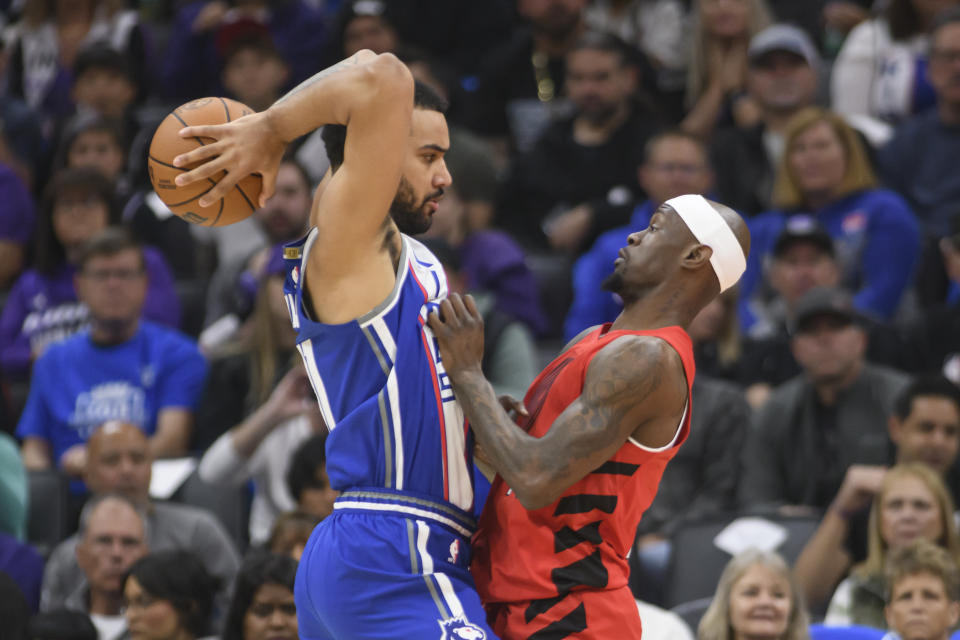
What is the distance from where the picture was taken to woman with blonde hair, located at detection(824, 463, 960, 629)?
686 centimetres

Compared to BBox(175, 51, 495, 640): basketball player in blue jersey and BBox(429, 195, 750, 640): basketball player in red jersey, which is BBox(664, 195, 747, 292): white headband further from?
BBox(175, 51, 495, 640): basketball player in blue jersey

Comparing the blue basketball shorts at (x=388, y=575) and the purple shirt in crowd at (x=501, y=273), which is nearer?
the blue basketball shorts at (x=388, y=575)

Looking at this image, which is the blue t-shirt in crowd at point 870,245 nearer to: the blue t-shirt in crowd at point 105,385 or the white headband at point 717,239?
the blue t-shirt in crowd at point 105,385

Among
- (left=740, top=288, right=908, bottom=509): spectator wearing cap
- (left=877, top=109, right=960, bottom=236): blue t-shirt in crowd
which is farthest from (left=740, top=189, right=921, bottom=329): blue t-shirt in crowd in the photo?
(left=740, top=288, right=908, bottom=509): spectator wearing cap

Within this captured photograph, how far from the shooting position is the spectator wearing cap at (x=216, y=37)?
11898 millimetres

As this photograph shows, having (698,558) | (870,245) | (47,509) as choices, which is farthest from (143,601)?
(870,245)

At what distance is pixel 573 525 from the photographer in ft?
13.4

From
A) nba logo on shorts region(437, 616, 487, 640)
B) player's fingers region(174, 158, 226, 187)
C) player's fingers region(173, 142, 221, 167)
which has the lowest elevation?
nba logo on shorts region(437, 616, 487, 640)

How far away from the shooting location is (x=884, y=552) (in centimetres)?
697

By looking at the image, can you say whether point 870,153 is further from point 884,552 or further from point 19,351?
point 19,351

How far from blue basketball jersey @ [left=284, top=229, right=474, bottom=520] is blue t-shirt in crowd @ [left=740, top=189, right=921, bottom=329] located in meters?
5.15

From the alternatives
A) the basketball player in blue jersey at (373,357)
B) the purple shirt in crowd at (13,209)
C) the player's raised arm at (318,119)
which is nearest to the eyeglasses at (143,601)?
the basketball player in blue jersey at (373,357)

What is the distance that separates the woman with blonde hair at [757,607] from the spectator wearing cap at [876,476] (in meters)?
0.70

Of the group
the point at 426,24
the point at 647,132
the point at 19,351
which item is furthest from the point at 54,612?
the point at 426,24
